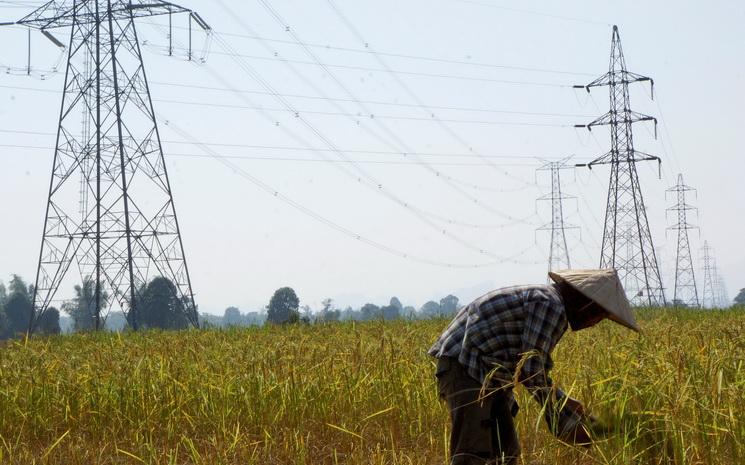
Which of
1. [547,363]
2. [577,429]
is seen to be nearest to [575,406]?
[577,429]

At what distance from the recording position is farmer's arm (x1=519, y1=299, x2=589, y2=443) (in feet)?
15.4

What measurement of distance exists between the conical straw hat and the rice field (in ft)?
0.86

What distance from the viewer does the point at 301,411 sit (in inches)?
306

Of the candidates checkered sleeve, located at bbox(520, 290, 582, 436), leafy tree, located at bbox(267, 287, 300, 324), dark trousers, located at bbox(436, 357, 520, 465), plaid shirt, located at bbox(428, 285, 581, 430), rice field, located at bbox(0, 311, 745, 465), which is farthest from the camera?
leafy tree, located at bbox(267, 287, 300, 324)

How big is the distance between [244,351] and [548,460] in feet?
15.7

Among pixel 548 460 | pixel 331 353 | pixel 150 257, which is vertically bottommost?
pixel 548 460

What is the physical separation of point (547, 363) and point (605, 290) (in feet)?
1.68

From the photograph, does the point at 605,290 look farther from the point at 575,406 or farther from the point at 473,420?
the point at 473,420

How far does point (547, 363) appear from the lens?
4883 millimetres

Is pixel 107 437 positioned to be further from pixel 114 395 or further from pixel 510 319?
pixel 510 319

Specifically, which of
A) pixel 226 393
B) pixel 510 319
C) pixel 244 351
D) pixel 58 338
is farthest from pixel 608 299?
pixel 58 338

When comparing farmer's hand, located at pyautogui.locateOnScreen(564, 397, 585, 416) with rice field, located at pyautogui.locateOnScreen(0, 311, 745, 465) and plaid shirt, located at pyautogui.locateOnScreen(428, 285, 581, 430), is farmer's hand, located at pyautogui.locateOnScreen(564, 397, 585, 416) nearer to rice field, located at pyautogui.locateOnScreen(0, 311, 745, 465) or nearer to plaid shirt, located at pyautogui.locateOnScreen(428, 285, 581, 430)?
plaid shirt, located at pyautogui.locateOnScreen(428, 285, 581, 430)

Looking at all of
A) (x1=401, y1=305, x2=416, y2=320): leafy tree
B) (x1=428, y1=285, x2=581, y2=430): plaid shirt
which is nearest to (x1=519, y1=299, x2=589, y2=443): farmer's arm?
(x1=428, y1=285, x2=581, y2=430): plaid shirt

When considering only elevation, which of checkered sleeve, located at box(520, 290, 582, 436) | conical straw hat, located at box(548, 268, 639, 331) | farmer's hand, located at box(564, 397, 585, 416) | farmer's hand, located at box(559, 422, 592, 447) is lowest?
farmer's hand, located at box(559, 422, 592, 447)
